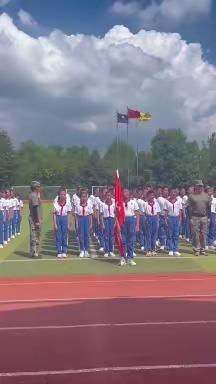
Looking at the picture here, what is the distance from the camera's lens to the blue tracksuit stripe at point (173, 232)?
18844 millimetres

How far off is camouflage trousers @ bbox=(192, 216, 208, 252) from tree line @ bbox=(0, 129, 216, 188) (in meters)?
45.8

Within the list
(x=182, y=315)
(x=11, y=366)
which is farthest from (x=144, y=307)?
(x=11, y=366)

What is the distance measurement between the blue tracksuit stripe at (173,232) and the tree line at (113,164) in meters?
45.5

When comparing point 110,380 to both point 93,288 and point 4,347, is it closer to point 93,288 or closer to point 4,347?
point 4,347

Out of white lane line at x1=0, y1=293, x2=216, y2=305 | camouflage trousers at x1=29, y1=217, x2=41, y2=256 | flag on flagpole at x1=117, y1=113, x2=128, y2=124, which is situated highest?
flag on flagpole at x1=117, y1=113, x2=128, y2=124

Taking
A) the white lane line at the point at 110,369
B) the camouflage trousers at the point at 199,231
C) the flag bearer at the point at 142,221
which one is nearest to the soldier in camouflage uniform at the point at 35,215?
the flag bearer at the point at 142,221

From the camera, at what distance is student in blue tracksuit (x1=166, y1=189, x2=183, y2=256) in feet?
61.8

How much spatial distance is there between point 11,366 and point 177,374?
1.97 meters

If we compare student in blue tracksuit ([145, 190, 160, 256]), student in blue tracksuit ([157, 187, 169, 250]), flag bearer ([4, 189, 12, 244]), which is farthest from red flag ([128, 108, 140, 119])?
student in blue tracksuit ([145, 190, 160, 256])

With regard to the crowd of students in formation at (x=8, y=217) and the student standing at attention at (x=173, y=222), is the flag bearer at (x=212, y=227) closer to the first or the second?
the student standing at attention at (x=173, y=222)

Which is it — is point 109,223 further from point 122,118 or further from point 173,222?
point 122,118

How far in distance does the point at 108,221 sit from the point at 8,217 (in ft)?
19.7

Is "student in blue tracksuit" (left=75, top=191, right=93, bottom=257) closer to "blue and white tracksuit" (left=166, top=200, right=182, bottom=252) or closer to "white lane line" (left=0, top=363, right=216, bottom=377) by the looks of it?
"blue and white tracksuit" (left=166, top=200, right=182, bottom=252)

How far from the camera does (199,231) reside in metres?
18.5
